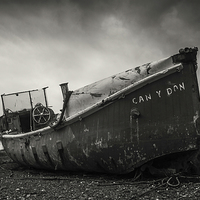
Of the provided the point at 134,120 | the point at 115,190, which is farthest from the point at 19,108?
the point at 115,190

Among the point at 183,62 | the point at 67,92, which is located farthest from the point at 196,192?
the point at 67,92

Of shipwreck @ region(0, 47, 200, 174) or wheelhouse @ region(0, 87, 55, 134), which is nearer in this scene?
shipwreck @ region(0, 47, 200, 174)

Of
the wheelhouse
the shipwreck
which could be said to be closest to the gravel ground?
the shipwreck

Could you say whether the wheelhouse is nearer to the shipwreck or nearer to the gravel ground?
the shipwreck

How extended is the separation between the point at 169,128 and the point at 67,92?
286 centimetres

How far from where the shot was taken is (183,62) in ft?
15.7

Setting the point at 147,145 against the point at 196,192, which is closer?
the point at 196,192

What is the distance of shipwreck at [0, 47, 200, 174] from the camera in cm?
465

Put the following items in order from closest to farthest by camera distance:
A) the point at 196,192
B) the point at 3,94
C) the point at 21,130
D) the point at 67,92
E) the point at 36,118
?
1. the point at 196,192
2. the point at 67,92
3. the point at 36,118
4. the point at 21,130
5. the point at 3,94

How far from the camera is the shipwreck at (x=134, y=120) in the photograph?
465cm

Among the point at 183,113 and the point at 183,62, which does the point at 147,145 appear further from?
the point at 183,62

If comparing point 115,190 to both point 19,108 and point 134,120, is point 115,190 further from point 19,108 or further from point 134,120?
point 19,108

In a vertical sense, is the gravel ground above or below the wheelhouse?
below

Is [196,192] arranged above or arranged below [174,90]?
below
